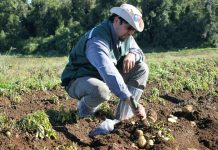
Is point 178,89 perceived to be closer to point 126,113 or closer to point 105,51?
point 126,113

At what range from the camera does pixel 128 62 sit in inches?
205

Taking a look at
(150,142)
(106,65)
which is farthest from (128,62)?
(150,142)

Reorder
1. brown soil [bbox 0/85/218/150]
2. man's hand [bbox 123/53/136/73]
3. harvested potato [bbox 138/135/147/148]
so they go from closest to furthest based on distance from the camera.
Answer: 1. brown soil [bbox 0/85/218/150]
2. harvested potato [bbox 138/135/147/148]
3. man's hand [bbox 123/53/136/73]

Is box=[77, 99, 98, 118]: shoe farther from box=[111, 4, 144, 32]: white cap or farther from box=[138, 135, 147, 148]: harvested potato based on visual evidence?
box=[111, 4, 144, 32]: white cap

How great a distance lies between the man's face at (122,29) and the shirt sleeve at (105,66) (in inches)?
7.6

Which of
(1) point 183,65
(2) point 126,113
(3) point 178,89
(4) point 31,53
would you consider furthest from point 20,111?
(4) point 31,53

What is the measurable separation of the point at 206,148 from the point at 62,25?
129ft

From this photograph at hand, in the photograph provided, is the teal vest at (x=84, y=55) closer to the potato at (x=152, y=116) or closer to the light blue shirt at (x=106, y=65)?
the light blue shirt at (x=106, y=65)

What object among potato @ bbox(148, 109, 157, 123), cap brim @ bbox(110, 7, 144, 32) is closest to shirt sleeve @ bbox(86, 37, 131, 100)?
cap brim @ bbox(110, 7, 144, 32)

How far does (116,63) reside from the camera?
5211 millimetres

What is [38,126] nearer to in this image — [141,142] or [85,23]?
[141,142]

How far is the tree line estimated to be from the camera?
3634cm

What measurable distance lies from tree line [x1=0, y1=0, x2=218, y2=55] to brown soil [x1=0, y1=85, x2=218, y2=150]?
27.7 m

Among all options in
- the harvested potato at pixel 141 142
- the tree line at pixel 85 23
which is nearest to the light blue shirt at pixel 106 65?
the harvested potato at pixel 141 142
